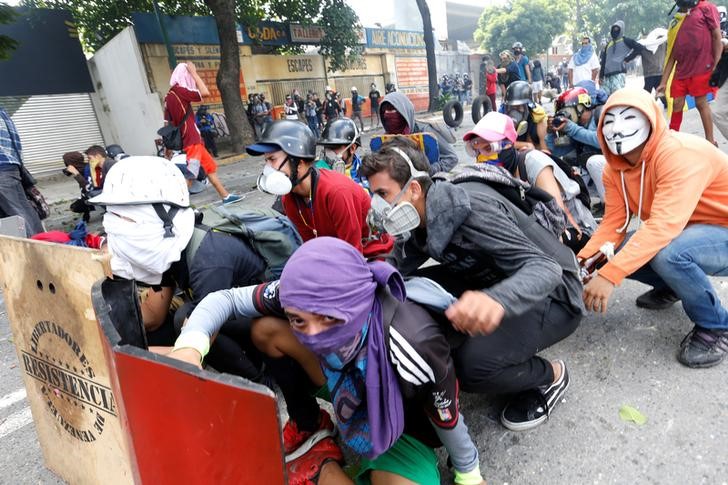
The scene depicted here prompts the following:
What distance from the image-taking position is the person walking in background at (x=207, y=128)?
13375mm

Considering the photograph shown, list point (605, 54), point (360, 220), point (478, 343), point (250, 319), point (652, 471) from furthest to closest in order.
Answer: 1. point (605, 54)
2. point (360, 220)
3. point (250, 319)
4. point (478, 343)
5. point (652, 471)

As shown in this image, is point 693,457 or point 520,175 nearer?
point 693,457

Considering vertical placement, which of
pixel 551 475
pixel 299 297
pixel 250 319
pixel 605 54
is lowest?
pixel 551 475

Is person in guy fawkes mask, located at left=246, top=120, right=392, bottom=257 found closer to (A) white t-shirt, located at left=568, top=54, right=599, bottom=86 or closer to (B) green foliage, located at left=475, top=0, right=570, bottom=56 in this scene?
(A) white t-shirt, located at left=568, top=54, right=599, bottom=86

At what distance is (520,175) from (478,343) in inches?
58.2

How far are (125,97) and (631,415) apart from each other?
16.3 metres

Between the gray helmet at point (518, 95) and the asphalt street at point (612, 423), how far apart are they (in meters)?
2.05

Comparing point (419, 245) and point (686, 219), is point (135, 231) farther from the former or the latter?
point (686, 219)

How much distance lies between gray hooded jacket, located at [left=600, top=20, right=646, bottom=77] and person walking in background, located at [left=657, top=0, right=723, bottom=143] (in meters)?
2.36

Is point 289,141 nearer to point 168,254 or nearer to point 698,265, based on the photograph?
point 168,254

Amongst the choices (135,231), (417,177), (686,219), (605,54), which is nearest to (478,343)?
(417,177)

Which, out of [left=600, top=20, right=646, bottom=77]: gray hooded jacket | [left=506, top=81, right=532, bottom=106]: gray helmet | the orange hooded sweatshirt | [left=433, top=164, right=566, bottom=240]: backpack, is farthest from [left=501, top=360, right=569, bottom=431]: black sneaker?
[left=600, top=20, right=646, bottom=77]: gray hooded jacket

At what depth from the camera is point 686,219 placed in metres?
1.84

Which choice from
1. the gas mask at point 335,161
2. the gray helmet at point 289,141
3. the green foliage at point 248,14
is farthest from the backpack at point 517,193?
the green foliage at point 248,14
